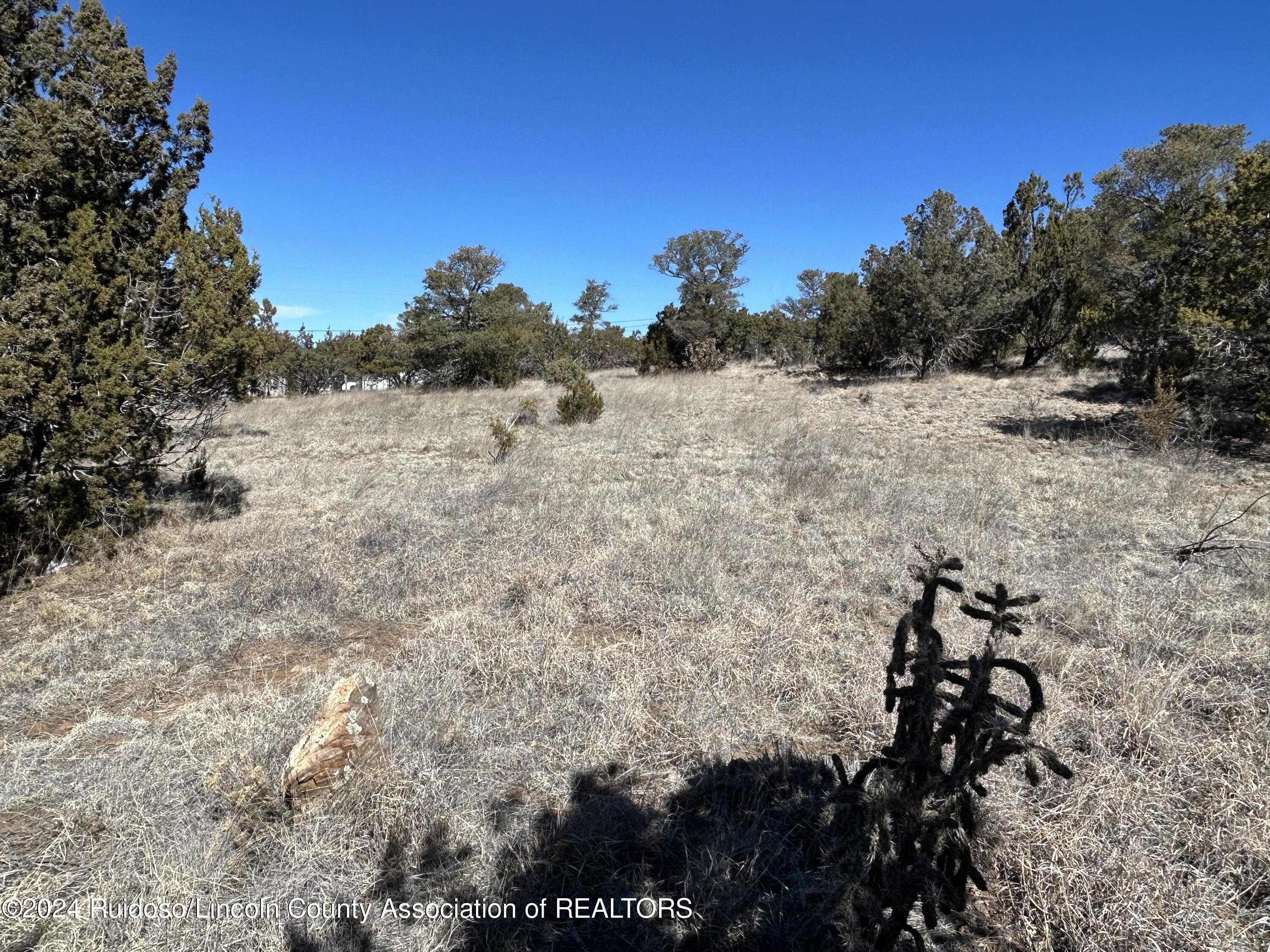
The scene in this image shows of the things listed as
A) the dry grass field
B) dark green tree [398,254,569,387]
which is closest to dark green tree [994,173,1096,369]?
the dry grass field

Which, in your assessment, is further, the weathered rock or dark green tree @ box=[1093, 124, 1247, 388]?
dark green tree @ box=[1093, 124, 1247, 388]

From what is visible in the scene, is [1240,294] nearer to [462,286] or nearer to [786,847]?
[786,847]

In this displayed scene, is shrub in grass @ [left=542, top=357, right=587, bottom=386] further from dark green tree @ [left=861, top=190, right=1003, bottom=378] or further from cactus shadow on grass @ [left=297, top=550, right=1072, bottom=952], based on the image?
cactus shadow on grass @ [left=297, top=550, right=1072, bottom=952]

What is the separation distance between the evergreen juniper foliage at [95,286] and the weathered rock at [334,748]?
3.88m

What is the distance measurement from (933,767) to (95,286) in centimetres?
665

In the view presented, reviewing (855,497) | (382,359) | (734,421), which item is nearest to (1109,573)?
(855,497)

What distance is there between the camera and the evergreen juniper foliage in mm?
4738

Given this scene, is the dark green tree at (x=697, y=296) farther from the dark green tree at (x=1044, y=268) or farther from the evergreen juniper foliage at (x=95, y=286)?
the evergreen juniper foliage at (x=95, y=286)

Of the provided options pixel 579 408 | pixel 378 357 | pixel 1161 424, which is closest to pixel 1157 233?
pixel 1161 424

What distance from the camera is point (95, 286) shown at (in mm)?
4969

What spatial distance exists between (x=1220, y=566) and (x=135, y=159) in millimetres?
9953

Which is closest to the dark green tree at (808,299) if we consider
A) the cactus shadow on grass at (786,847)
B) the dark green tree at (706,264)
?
the dark green tree at (706,264)

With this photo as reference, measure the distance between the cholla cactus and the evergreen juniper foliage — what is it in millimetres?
5875

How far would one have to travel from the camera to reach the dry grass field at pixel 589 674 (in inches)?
81.8
